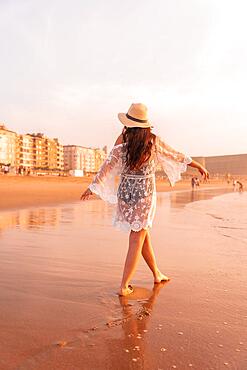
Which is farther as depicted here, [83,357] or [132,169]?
[132,169]

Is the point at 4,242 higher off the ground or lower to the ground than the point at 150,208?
lower

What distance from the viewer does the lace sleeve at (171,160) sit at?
354cm

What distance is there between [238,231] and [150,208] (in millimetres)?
4605

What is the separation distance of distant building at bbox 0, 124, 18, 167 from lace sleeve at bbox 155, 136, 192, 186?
100684 millimetres

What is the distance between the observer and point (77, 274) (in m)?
3.78

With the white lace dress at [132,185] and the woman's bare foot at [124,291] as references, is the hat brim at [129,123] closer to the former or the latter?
the white lace dress at [132,185]

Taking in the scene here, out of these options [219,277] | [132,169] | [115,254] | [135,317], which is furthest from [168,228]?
[135,317]

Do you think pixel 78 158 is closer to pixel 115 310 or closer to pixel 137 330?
pixel 115 310

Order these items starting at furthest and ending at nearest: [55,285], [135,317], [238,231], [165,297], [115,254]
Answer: [238,231]
[115,254]
[55,285]
[165,297]
[135,317]

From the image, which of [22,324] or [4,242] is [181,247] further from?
[22,324]

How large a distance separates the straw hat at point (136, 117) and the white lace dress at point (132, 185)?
21 cm

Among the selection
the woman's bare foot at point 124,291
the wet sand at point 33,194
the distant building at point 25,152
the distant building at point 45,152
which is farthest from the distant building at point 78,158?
the woman's bare foot at point 124,291

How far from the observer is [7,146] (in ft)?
335

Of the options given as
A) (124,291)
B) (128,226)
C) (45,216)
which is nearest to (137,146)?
(128,226)
